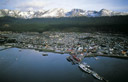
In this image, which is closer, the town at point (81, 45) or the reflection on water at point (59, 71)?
the reflection on water at point (59, 71)

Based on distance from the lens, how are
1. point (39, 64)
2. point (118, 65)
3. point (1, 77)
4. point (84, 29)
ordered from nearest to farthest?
point (1, 77) < point (118, 65) < point (39, 64) < point (84, 29)

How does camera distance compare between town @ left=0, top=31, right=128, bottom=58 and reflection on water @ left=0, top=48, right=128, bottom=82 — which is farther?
town @ left=0, top=31, right=128, bottom=58

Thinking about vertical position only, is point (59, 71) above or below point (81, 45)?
below

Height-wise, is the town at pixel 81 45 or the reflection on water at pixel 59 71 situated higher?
the town at pixel 81 45

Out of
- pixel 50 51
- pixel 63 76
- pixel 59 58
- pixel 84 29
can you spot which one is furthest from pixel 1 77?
pixel 84 29

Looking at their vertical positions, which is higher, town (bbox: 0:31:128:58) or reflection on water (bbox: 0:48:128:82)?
town (bbox: 0:31:128:58)

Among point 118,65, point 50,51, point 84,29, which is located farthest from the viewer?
point 84,29

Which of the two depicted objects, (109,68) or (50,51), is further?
(50,51)

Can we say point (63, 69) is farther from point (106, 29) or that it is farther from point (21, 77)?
point (106, 29)

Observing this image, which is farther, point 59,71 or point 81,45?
point 81,45

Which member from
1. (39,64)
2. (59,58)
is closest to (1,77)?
(39,64)
